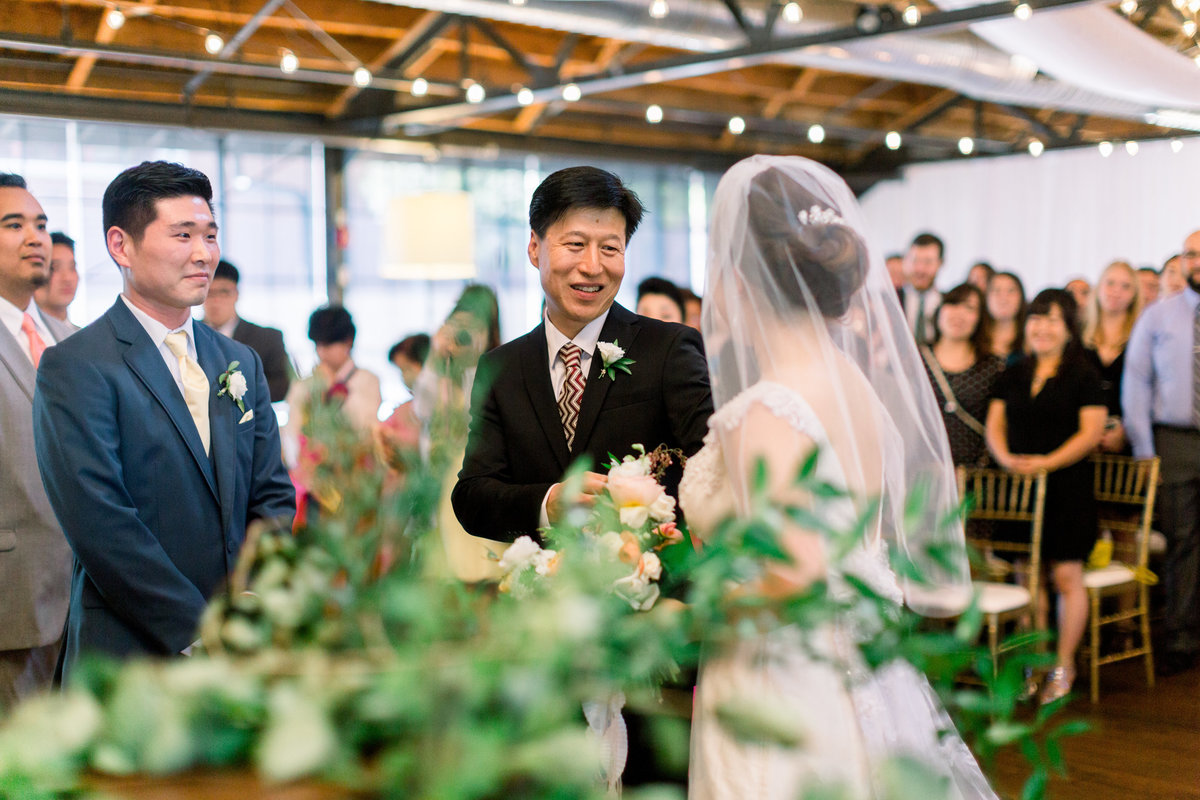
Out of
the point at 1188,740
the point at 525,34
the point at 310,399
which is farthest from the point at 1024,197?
the point at 310,399

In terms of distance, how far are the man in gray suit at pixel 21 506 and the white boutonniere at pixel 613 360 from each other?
144cm

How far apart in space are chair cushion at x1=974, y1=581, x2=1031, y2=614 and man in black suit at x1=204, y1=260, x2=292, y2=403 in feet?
11.5

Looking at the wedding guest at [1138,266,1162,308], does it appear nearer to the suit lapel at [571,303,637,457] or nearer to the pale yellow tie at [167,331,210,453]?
the suit lapel at [571,303,637,457]

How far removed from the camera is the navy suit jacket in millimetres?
2166

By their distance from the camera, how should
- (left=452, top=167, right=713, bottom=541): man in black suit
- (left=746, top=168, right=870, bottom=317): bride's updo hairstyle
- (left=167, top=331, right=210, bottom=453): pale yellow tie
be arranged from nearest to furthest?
(left=746, top=168, right=870, bottom=317): bride's updo hairstyle < (left=452, top=167, right=713, bottom=541): man in black suit < (left=167, top=331, right=210, bottom=453): pale yellow tie

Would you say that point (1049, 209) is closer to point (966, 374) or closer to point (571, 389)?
point (966, 374)

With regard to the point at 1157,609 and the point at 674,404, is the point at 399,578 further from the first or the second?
the point at 1157,609

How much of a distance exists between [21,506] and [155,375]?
0.82 m

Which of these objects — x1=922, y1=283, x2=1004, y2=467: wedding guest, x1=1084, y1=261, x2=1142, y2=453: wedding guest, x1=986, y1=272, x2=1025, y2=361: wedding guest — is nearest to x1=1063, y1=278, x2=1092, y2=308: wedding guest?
x1=1084, y1=261, x2=1142, y2=453: wedding guest

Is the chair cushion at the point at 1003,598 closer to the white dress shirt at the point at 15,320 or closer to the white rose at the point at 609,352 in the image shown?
the white rose at the point at 609,352

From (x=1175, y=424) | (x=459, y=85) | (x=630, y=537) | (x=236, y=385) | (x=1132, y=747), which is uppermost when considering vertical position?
(x=459, y=85)

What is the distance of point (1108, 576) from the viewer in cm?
518

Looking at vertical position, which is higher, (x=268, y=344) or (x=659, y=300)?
(x=659, y=300)

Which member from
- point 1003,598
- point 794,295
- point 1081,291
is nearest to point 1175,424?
point 1003,598
